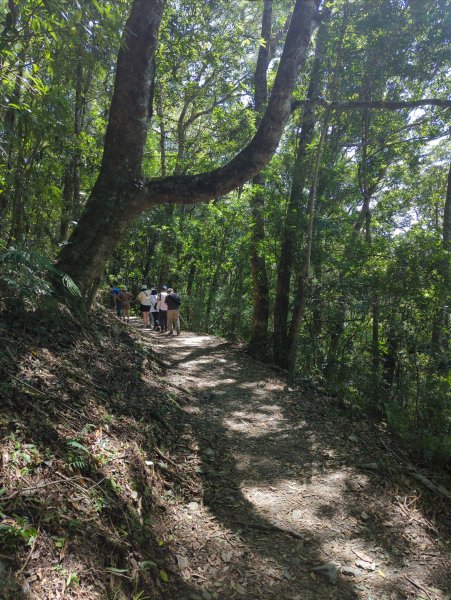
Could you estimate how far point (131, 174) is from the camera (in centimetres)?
585

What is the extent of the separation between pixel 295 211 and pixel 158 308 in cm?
661

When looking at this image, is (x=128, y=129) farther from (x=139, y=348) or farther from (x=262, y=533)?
(x=262, y=533)

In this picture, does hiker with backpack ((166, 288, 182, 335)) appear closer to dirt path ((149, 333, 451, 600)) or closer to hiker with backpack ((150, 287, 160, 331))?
hiker with backpack ((150, 287, 160, 331))

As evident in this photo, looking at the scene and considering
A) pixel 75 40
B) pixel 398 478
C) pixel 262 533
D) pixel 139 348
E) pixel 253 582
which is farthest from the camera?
pixel 139 348

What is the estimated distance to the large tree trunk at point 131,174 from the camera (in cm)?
576

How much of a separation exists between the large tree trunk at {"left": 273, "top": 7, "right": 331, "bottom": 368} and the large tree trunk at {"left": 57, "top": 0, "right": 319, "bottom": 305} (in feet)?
10.4

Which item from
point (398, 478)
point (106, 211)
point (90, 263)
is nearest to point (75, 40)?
point (106, 211)

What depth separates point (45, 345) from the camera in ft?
14.5

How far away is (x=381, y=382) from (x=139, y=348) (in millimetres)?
4712

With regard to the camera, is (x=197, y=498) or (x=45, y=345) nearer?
(x=197, y=498)

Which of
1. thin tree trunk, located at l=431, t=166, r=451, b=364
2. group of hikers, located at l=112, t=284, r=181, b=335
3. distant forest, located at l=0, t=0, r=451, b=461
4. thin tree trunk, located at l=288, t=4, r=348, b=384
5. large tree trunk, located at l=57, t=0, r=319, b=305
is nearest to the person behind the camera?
distant forest, located at l=0, t=0, r=451, b=461

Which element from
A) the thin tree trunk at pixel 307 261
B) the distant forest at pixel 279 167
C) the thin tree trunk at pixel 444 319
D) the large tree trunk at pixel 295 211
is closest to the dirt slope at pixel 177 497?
the distant forest at pixel 279 167

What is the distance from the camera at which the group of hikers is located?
12891 millimetres

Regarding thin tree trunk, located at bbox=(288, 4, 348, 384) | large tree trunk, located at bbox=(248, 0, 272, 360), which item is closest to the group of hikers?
large tree trunk, located at bbox=(248, 0, 272, 360)
